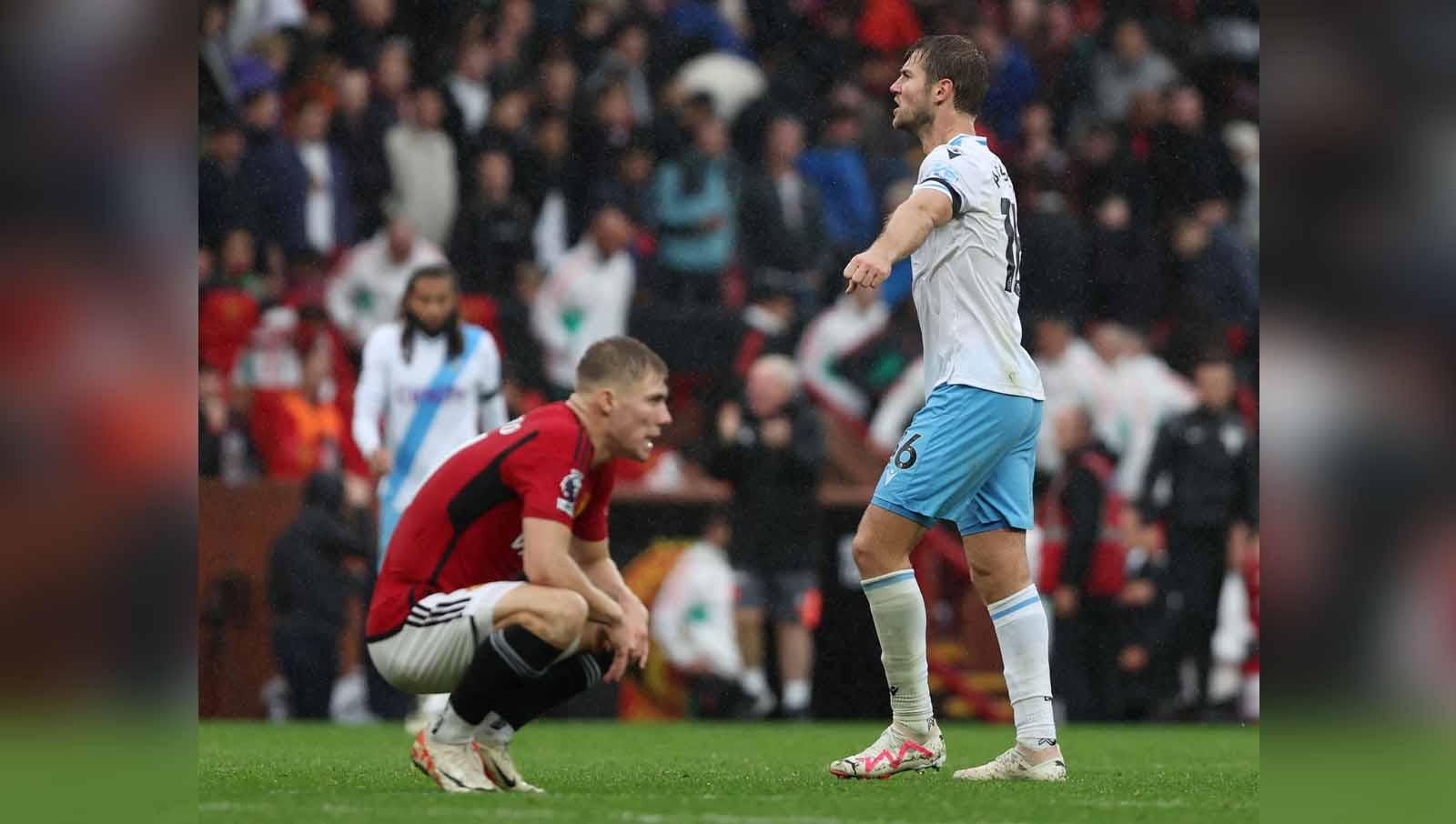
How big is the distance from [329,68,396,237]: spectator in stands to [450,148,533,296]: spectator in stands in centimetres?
63

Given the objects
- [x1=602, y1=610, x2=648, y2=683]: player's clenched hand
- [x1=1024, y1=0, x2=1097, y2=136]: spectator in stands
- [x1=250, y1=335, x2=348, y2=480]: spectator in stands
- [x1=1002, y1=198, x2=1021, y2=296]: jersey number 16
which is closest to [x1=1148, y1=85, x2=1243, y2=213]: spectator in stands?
[x1=1024, y1=0, x2=1097, y2=136]: spectator in stands

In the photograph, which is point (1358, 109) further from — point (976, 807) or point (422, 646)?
point (422, 646)

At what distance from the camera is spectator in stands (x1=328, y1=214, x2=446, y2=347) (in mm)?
13875

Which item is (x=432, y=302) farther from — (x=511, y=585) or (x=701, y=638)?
(x=511, y=585)

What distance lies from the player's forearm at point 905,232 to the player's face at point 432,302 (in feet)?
13.2

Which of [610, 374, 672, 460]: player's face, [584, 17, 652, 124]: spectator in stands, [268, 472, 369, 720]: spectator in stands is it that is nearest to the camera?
[610, 374, 672, 460]: player's face

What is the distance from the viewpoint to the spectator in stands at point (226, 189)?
46.3ft

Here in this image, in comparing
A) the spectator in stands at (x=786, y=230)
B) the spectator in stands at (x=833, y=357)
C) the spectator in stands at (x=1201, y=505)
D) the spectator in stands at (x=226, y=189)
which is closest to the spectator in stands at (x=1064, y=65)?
the spectator in stands at (x=786, y=230)

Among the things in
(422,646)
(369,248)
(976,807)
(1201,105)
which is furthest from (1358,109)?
(1201,105)

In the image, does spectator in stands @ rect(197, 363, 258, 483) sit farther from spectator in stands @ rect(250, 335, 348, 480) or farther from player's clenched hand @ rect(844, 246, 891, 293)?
player's clenched hand @ rect(844, 246, 891, 293)

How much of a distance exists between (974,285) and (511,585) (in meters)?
1.89

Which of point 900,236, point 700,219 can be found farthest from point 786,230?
point 900,236

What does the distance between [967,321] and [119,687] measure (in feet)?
15.6

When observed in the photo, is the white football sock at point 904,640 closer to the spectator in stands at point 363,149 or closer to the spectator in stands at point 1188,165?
the spectator in stands at point 363,149
